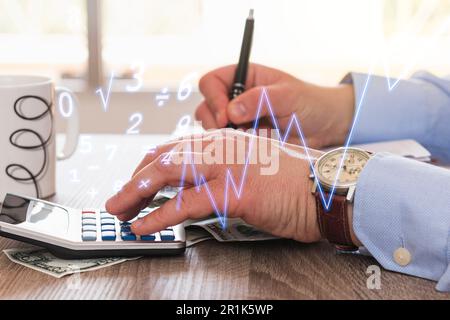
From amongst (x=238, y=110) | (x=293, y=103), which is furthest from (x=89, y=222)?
(x=293, y=103)

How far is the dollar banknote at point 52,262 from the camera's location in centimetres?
74

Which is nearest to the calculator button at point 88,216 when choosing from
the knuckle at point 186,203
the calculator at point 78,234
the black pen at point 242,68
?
the calculator at point 78,234

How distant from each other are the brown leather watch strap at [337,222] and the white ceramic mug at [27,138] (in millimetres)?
412

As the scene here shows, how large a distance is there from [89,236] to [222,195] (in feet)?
0.51

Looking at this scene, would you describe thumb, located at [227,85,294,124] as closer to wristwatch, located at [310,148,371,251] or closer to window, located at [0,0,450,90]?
wristwatch, located at [310,148,371,251]

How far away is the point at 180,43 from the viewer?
3.08 meters

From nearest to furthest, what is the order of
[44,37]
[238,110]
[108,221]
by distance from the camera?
[108,221], [238,110], [44,37]

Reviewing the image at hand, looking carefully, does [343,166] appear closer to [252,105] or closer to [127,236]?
[127,236]

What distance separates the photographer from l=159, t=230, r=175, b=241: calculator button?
0.80 m

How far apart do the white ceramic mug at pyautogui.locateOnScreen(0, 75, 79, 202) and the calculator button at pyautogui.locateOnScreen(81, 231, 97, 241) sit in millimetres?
241

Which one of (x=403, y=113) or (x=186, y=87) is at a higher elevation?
(x=403, y=113)

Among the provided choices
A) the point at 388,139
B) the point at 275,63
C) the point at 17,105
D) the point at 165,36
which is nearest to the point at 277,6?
the point at 275,63

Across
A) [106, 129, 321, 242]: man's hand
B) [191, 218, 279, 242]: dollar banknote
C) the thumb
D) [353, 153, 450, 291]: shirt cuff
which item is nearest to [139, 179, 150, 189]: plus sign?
[106, 129, 321, 242]: man's hand
